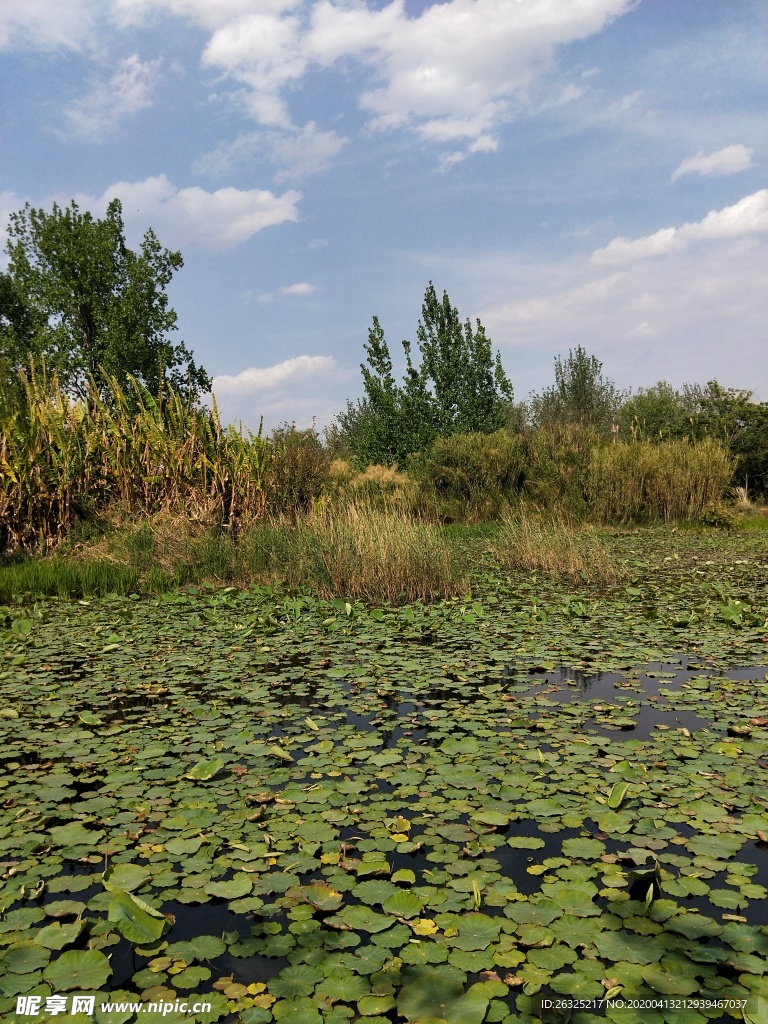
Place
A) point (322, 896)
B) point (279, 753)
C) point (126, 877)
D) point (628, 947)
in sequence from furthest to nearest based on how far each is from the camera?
point (279, 753), point (126, 877), point (322, 896), point (628, 947)

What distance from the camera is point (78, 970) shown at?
2.24m

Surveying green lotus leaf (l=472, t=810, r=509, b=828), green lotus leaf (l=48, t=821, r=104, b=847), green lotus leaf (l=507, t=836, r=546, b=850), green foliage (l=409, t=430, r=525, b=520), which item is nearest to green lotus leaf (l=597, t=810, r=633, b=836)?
green lotus leaf (l=507, t=836, r=546, b=850)

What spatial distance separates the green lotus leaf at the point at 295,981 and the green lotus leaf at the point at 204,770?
1528 mm

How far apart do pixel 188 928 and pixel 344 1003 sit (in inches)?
27.0

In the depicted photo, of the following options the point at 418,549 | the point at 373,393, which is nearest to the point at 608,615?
the point at 418,549

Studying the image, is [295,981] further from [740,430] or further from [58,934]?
[740,430]

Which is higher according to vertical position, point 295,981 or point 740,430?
→ point 740,430

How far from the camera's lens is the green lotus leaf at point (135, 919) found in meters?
2.38

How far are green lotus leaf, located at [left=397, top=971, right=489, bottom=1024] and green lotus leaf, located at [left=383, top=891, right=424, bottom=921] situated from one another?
1.10ft

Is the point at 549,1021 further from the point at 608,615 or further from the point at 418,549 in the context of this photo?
the point at 418,549

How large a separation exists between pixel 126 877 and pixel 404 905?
1086mm

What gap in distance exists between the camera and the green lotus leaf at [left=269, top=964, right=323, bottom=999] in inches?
85.2

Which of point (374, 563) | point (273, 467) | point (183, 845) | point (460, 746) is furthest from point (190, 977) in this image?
point (273, 467)

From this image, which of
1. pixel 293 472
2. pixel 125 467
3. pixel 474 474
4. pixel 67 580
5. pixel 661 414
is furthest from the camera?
pixel 661 414
